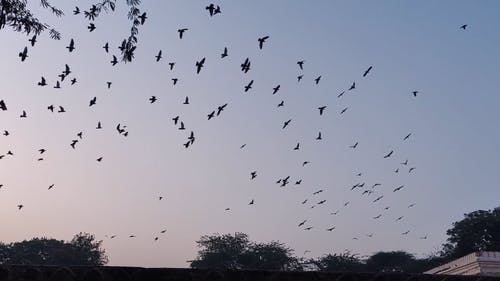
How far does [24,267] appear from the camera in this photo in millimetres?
13000

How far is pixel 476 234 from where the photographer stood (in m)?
96.6

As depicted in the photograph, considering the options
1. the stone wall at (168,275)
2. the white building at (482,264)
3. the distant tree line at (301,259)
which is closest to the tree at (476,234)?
the distant tree line at (301,259)

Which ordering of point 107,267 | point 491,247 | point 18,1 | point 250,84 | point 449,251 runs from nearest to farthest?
point 107,267
point 18,1
point 250,84
point 491,247
point 449,251


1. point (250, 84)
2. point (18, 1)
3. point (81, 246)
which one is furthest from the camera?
point (81, 246)

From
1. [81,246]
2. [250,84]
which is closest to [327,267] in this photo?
[81,246]

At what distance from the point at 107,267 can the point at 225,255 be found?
101m

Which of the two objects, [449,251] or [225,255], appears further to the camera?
[225,255]

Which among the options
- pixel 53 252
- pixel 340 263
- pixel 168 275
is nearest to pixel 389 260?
pixel 340 263

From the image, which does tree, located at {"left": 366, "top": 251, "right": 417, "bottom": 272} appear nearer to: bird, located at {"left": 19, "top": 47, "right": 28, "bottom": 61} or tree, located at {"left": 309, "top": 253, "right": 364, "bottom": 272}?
tree, located at {"left": 309, "top": 253, "right": 364, "bottom": 272}

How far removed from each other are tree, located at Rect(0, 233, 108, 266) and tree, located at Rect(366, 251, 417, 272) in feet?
162

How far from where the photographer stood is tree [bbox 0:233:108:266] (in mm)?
104688

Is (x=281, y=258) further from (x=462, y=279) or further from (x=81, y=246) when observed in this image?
(x=462, y=279)

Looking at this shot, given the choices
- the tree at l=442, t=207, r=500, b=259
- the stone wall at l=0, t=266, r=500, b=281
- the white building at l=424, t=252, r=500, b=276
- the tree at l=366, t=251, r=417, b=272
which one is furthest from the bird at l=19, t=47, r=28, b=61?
the tree at l=366, t=251, r=417, b=272

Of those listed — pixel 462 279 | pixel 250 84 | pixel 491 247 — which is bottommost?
pixel 462 279
